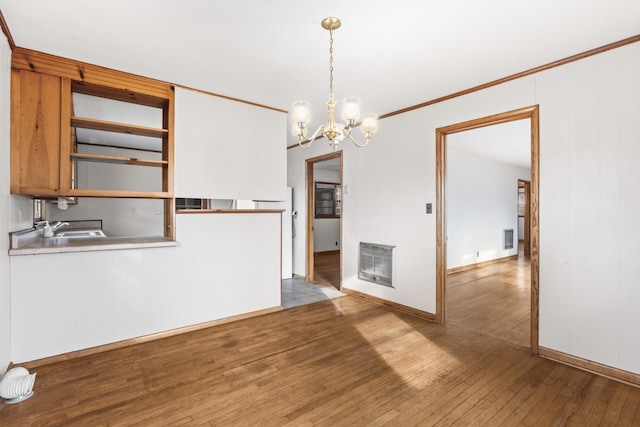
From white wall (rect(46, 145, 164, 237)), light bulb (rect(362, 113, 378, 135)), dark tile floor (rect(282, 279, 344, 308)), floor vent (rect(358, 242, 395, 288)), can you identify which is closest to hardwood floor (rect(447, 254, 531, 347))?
floor vent (rect(358, 242, 395, 288))

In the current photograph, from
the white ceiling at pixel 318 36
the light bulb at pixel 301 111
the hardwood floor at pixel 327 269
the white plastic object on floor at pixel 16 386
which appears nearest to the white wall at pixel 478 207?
the hardwood floor at pixel 327 269

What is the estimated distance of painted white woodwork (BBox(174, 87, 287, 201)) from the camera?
3.12 meters

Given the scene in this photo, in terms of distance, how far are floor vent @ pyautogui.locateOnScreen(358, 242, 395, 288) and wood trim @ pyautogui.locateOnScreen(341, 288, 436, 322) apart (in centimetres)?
22

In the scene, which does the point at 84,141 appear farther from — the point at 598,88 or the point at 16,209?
the point at 598,88

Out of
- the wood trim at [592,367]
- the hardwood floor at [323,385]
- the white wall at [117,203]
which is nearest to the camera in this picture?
the hardwood floor at [323,385]

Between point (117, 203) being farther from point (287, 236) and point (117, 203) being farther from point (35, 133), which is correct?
point (35, 133)

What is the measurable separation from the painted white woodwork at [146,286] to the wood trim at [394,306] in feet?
3.92

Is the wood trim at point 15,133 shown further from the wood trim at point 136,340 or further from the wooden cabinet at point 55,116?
the wood trim at point 136,340

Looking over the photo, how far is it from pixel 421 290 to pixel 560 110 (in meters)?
2.15

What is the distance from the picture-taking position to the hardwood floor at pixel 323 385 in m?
1.82

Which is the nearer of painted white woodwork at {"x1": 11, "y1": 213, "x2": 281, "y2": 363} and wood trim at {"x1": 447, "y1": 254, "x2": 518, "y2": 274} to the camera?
painted white woodwork at {"x1": 11, "y1": 213, "x2": 281, "y2": 363}

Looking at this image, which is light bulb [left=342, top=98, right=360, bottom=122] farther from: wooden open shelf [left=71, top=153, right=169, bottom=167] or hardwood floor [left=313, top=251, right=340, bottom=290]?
hardwood floor [left=313, top=251, right=340, bottom=290]

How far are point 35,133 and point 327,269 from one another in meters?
4.81

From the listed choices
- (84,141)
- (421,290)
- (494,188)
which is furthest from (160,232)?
(494,188)
